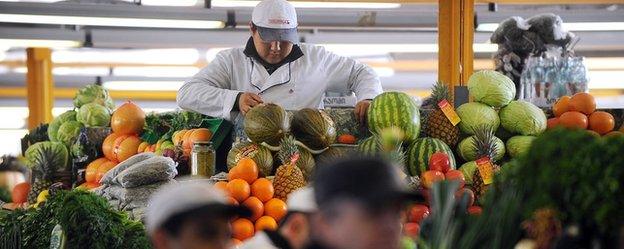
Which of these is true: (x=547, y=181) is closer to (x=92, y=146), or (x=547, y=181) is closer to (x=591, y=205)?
(x=591, y=205)

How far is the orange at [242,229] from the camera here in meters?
4.73

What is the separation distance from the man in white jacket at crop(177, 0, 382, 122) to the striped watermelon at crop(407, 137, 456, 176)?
0.90 meters

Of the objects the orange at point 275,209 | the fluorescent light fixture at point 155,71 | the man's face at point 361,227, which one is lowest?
the orange at point 275,209

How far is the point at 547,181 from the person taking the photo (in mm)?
2459

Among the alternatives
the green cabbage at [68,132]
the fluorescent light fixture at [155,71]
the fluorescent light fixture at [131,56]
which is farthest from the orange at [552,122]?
the fluorescent light fixture at [155,71]

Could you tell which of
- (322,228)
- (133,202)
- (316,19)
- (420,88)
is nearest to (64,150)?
(133,202)

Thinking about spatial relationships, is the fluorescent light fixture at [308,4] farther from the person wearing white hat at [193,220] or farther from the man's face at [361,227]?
the man's face at [361,227]

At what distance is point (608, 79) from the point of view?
17422 millimetres

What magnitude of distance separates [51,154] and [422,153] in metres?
2.63

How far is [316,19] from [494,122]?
612 cm

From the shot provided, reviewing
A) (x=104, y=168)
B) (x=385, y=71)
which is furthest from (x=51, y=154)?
(x=385, y=71)

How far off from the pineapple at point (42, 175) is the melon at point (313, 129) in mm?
1899

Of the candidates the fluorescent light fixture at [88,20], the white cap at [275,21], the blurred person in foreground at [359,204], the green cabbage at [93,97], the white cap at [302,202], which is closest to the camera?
the blurred person in foreground at [359,204]

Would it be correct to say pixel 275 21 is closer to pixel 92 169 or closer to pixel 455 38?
pixel 92 169
